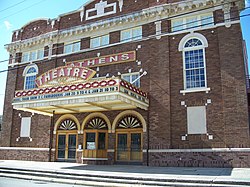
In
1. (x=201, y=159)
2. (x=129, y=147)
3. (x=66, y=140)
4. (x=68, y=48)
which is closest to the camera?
(x=201, y=159)

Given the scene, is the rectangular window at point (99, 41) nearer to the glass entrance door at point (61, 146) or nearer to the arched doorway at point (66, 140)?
the arched doorway at point (66, 140)

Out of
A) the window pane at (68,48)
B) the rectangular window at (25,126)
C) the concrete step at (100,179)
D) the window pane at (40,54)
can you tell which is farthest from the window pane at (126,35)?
the concrete step at (100,179)

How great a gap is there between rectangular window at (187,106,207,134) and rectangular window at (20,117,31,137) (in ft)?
44.2

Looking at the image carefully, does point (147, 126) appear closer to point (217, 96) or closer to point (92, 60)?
point (217, 96)

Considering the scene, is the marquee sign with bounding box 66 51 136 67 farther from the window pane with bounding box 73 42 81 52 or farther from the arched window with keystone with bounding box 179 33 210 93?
the arched window with keystone with bounding box 179 33 210 93

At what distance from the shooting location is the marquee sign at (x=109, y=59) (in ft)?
64.6

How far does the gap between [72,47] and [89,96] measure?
8386mm

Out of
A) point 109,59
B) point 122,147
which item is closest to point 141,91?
point 122,147

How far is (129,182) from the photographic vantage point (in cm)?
1191

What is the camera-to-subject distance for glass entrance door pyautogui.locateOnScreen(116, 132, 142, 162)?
18109 mm

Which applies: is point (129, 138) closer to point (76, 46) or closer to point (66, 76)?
point (66, 76)

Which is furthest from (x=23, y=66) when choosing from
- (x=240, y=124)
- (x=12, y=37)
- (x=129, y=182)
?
(x=240, y=124)

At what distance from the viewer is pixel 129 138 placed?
1856cm

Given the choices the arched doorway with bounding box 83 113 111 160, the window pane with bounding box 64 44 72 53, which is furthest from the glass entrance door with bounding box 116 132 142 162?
the window pane with bounding box 64 44 72 53
